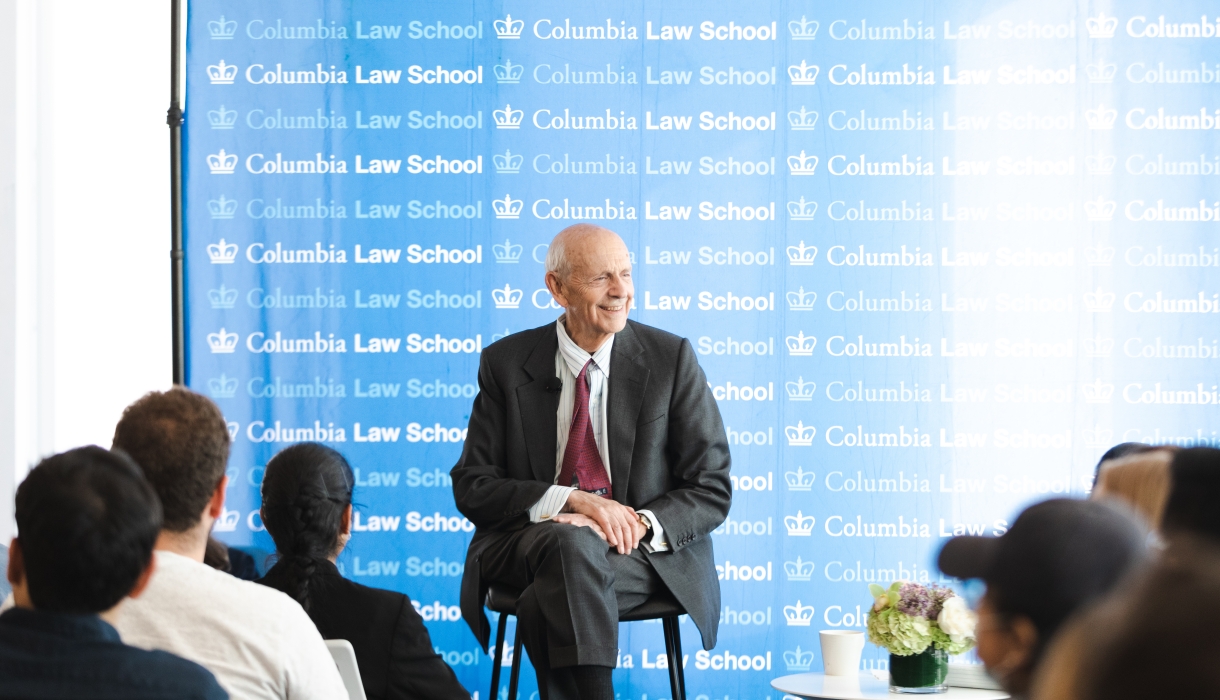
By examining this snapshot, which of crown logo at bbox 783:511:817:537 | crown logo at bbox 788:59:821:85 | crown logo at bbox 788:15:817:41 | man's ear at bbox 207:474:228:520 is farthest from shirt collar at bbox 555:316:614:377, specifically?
man's ear at bbox 207:474:228:520

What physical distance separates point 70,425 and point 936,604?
9.65 feet

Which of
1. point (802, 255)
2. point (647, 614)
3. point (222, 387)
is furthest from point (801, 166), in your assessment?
point (222, 387)

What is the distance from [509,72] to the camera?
13.1 ft

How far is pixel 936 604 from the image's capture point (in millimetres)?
2584

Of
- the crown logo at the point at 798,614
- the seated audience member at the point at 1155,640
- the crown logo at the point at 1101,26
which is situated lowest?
the crown logo at the point at 798,614

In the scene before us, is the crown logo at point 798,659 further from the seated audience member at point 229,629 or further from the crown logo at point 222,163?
the seated audience member at point 229,629

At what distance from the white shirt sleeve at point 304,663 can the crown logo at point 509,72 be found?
2.84m

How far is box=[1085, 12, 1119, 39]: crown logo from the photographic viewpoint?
3.89 m

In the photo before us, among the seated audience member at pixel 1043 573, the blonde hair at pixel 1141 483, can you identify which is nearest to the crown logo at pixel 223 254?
the blonde hair at pixel 1141 483

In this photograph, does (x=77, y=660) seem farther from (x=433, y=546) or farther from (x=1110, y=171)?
(x=1110, y=171)

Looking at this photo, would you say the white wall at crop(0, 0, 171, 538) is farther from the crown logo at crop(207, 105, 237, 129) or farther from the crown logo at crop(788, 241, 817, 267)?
the crown logo at crop(788, 241, 817, 267)

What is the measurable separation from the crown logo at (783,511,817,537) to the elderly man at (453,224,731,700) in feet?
2.76

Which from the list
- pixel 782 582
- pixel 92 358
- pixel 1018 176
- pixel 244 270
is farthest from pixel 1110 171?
pixel 92 358

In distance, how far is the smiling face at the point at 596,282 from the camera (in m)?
3.12
